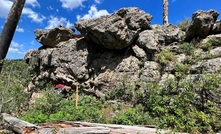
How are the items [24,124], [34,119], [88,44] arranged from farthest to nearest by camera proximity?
1. [88,44]
2. [34,119]
3. [24,124]

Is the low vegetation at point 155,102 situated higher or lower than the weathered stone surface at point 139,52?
lower

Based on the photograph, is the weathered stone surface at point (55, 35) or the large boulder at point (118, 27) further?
the weathered stone surface at point (55, 35)

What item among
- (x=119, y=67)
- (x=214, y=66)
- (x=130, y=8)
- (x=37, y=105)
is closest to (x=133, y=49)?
(x=119, y=67)

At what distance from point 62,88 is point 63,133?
17.5 feet

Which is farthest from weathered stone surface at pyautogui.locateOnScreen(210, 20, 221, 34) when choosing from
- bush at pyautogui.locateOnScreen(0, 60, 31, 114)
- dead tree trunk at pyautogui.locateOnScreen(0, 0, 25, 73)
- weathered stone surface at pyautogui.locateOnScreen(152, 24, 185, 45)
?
dead tree trunk at pyautogui.locateOnScreen(0, 0, 25, 73)

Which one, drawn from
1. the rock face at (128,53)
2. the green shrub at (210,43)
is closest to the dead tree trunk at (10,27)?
the rock face at (128,53)

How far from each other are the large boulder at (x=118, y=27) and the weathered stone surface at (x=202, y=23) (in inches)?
89.5

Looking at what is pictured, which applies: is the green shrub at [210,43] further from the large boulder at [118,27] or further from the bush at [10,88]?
the bush at [10,88]

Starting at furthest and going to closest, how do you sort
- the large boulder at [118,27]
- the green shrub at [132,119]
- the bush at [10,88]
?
the large boulder at [118,27], the bush at [10,88], the green shrub at [132,119]

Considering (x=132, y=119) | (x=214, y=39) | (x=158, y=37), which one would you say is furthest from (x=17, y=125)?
(x=214, y=39)

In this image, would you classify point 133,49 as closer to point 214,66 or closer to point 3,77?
point 214,66

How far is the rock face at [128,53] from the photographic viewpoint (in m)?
8.50

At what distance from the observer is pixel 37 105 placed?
838 cm

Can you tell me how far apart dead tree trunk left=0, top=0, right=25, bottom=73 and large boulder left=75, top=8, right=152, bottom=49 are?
3233 mm
